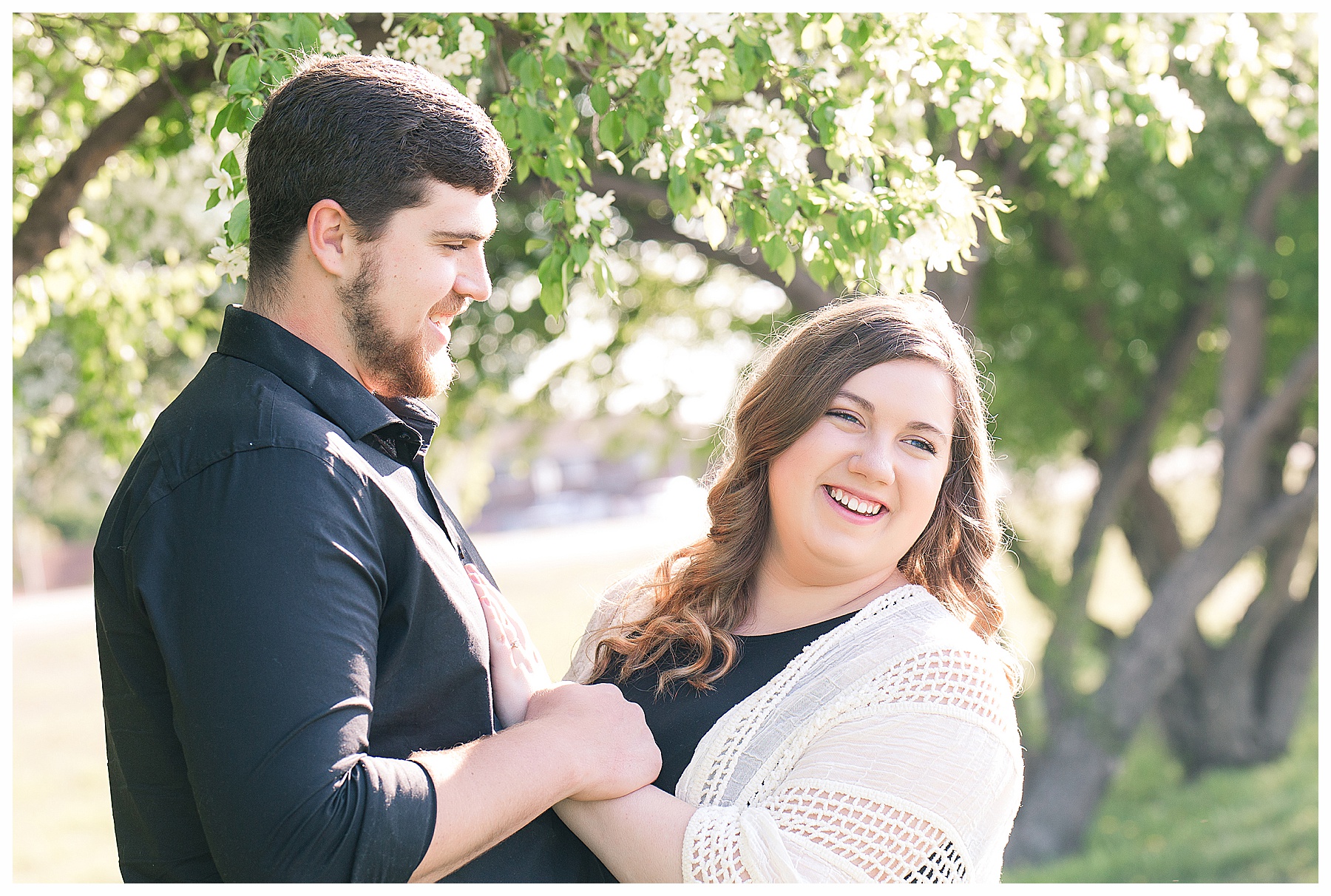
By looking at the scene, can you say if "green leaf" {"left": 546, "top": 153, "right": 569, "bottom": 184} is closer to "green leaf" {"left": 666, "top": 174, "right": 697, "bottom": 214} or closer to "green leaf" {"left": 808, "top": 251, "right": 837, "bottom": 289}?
"green leaf" {"left": 666, "top": 174, "right": 697, "bottom": 214}

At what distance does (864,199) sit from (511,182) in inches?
165

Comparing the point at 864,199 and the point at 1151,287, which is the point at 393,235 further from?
the point at 1151,287

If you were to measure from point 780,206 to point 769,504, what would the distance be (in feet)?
2.43

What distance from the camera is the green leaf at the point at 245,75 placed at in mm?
2389

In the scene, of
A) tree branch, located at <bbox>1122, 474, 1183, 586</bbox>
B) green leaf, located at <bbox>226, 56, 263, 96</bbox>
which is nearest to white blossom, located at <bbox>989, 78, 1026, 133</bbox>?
green leaf, located at <bbox>226, 56, 263, 96</bbox>

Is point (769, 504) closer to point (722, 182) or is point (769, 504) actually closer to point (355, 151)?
point (722, 182)

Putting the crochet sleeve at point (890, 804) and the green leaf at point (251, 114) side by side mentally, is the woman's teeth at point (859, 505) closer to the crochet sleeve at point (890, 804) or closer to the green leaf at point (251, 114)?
the crochet sleeve at point (890, 804)

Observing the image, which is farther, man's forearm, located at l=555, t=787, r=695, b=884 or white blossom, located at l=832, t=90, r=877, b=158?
white blossom, located at l=832, t=90, r=877, b=158

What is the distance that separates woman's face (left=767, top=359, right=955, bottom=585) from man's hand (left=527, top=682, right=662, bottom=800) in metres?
0.61

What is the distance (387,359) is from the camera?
2.01 meters

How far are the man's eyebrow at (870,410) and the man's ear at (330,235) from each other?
1129 millimetres

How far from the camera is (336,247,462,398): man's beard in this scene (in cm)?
193

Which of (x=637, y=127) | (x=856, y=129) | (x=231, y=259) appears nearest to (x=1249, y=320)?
(x=856, y=129)

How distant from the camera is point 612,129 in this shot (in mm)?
2777
